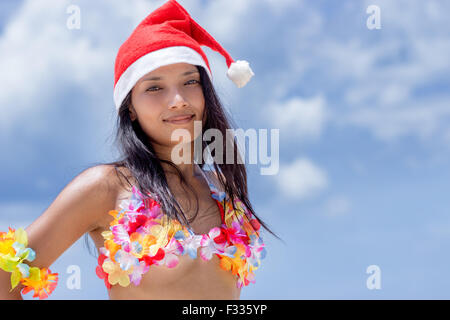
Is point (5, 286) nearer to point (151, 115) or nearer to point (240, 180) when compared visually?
point (151, 115)

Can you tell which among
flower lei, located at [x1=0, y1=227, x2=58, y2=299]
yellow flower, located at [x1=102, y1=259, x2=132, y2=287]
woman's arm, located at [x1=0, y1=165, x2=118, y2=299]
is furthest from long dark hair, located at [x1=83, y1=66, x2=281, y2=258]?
flower lei, located at [x1=0, y1=227, x2=58, y2=299]

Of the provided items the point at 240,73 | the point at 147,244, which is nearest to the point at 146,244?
the point at 147,244

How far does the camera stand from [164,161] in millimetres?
2715

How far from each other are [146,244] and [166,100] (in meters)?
0.64

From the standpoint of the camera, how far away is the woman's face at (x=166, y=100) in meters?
2.57

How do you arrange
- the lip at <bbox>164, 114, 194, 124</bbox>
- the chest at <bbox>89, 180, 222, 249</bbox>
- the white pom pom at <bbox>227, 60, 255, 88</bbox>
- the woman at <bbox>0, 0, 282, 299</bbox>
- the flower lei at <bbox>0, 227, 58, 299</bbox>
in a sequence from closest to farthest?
the flower lei at <bbox>0, 227, 58, 299</bbox> → the woman at <bbox>0, 0, 282, 299</bbox> → the chest at <bbox>89, 180, 222, 249</bbox> → the lip at <bbox>164, 114, 194, 124</bbox> → the white pom pom at <bbox>227, 60, 255, 88</bbox>

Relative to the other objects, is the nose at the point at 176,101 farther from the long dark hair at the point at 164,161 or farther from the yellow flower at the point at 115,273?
the yellow flower at the point at 115,273

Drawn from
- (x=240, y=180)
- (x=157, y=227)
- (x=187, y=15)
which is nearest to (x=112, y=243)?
(x=157, y=227)

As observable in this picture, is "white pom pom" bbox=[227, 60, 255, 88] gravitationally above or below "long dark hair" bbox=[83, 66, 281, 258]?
above

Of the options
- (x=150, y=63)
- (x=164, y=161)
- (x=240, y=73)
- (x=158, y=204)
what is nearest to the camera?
(x=158, y=204)

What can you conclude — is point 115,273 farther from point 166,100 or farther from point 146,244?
point 166,100

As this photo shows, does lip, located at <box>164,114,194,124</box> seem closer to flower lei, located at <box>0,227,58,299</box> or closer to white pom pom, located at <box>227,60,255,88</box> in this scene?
white pom pom, located at <box>227,60,255,88</box>

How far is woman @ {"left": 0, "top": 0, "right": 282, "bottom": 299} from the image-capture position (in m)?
2.33

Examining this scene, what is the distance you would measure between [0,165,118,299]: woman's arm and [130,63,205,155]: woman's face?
31 centimetres
